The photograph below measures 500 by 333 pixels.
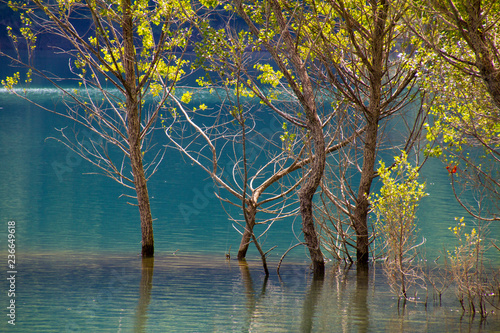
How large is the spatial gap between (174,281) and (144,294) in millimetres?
1110

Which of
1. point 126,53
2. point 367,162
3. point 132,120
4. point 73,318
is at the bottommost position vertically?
point 73,318

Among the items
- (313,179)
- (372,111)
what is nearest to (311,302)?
(313,179)

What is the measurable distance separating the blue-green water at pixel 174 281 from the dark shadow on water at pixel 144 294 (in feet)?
0.06

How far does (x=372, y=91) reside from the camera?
38.8 feet

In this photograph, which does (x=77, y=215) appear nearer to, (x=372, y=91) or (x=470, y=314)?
(x=372, y=91)

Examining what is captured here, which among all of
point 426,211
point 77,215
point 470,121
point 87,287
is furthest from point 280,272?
point 426,211

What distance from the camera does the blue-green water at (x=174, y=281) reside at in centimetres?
827

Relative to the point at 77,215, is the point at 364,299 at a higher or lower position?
lower

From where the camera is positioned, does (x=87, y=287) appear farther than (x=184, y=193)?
No

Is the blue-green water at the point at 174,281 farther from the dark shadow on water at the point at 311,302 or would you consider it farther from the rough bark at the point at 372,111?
the rough bark at the point at 372,111

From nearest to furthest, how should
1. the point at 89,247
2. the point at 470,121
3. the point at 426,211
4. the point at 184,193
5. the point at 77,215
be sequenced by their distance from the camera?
1. the point at 470,121
2. the point at 89,247
3. the point at 77,215
4. the point at 426,211
5. the point at 184,193

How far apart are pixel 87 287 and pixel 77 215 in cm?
1023

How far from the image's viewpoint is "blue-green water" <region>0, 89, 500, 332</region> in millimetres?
8273

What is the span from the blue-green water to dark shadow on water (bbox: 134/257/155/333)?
2 cm
